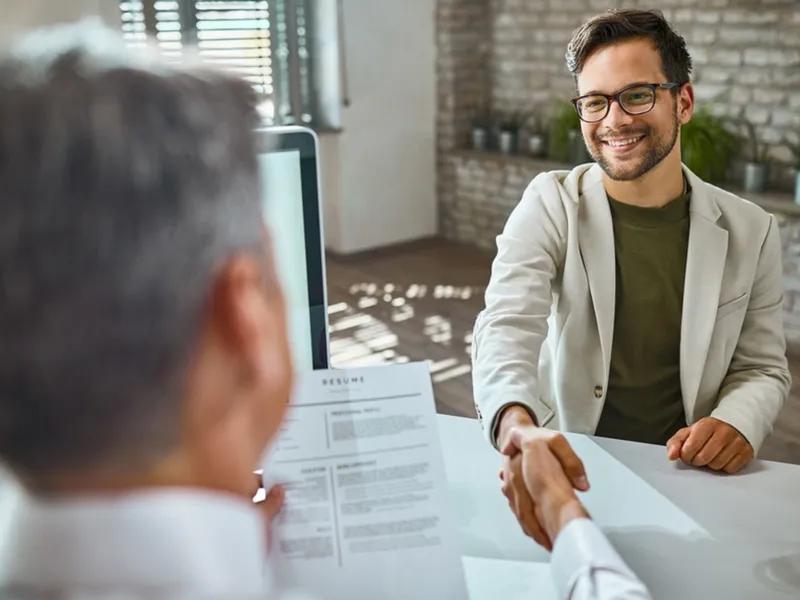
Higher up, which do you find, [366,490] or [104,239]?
[104,239]

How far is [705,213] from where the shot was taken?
1.55m

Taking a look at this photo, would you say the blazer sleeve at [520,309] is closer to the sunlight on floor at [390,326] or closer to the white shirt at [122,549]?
the white shirt at [122,549]

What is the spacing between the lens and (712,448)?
126 cm

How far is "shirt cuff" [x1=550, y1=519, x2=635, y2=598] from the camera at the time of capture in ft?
2.46

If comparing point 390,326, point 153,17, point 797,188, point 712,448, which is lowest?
point 390,326

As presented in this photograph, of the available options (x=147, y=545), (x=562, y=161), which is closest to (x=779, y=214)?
(x=562, y=161)

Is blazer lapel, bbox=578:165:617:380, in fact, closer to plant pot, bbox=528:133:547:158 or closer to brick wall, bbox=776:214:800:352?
brick wall, bbox=776:214:800:352

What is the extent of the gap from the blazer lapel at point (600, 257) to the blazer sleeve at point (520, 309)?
0.04 metres

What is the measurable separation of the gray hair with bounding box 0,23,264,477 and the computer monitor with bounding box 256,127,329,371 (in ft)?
1.88

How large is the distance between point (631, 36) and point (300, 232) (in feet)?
2.60

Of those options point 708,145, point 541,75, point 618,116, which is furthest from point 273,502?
point 541,75

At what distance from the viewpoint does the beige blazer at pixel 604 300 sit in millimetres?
1497

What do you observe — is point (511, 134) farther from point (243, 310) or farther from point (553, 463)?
point (243, 310)

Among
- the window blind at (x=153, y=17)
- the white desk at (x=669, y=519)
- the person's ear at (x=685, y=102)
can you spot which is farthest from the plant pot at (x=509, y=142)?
the white desk at (x=669, y=519)
